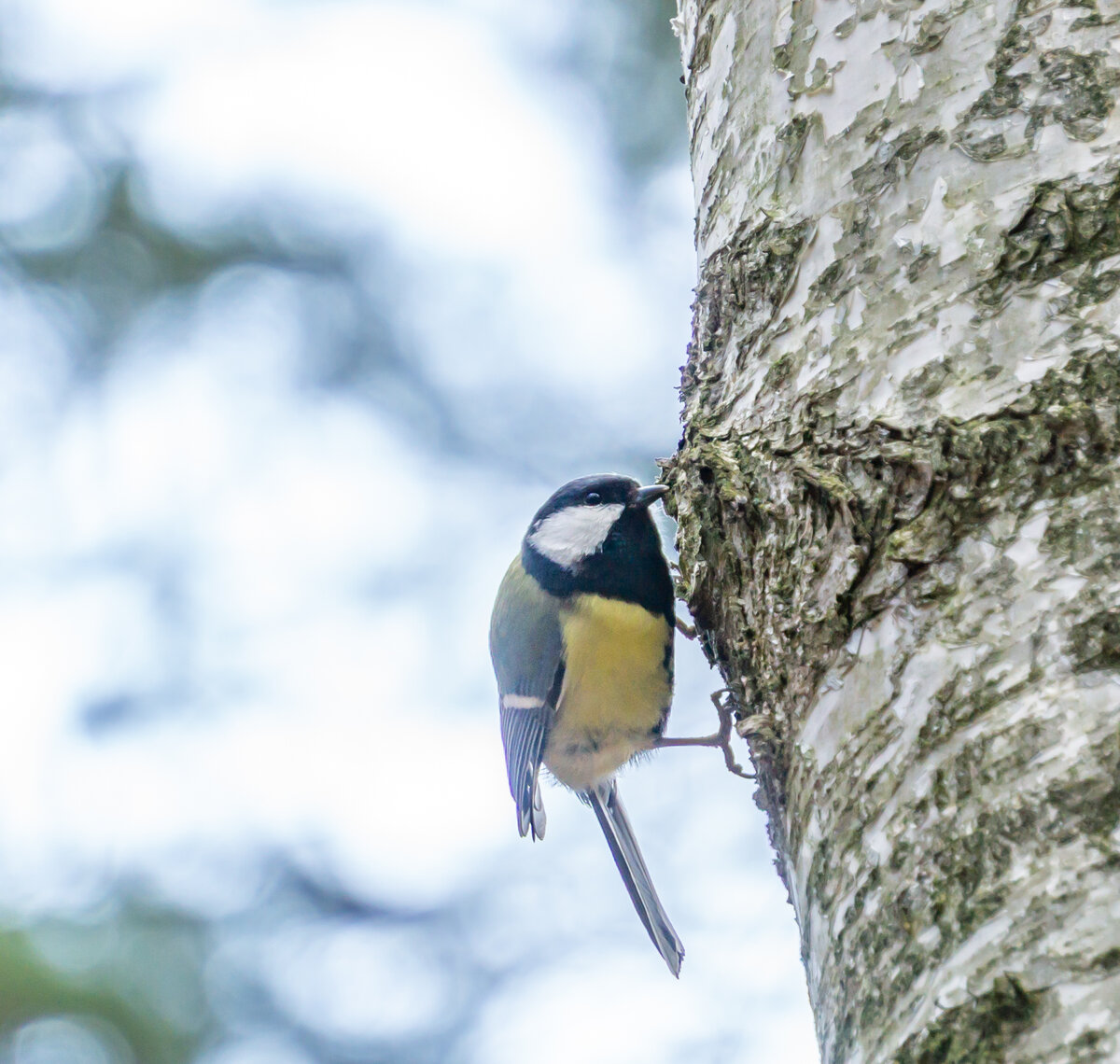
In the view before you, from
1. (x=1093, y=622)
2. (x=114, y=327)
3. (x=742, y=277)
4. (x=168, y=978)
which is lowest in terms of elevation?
(x=168, y=978)

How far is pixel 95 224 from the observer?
3176 millimetres

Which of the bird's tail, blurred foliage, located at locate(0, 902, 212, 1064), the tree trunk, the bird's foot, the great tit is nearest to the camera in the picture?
the tree trunk

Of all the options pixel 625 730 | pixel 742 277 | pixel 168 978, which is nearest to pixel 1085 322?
pixel 742 277

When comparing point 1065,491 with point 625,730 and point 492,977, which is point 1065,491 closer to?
point 625,730

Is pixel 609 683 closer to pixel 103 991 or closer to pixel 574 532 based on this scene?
pixel 574 532

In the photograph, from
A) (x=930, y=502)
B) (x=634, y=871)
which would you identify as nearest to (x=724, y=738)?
(x=634, y=871)

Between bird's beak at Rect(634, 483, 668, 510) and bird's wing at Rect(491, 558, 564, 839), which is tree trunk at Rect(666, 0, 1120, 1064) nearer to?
bird's beak at Rect(634, 483, 668, 510)

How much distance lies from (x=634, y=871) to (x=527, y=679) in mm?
453

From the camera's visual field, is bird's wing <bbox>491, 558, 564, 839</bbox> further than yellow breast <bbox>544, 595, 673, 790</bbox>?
Yes

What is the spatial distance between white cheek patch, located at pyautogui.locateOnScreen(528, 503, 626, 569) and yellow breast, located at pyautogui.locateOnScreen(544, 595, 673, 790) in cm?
9

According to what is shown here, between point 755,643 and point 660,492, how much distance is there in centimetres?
79

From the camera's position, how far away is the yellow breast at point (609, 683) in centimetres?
205

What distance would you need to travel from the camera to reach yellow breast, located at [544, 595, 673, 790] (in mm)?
2053

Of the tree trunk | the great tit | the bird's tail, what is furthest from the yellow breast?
the tree trunk
